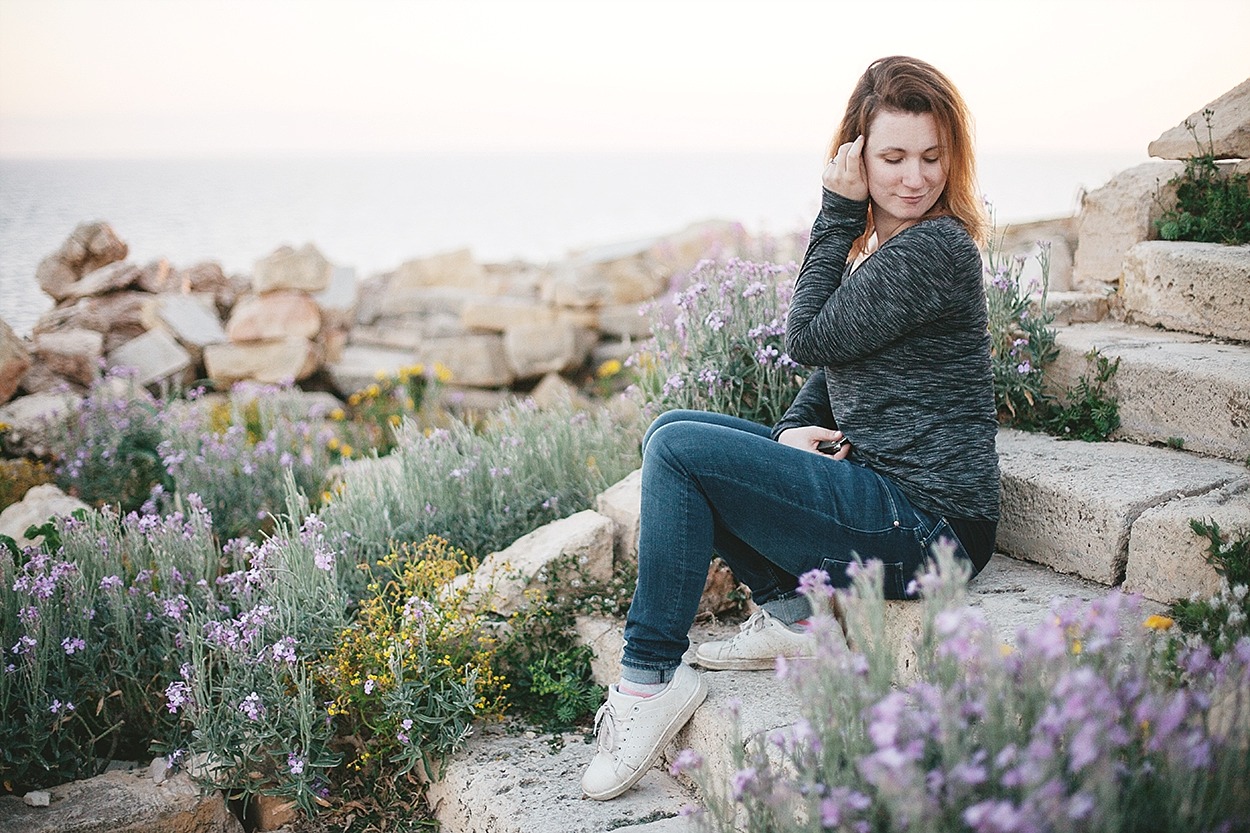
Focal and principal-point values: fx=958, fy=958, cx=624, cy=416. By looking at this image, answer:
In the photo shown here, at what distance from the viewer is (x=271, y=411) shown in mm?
5766

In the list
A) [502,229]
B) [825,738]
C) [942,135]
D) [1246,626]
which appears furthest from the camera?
[502,229]

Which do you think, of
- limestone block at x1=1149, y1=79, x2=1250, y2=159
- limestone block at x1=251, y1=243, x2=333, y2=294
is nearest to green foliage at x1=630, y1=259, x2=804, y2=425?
limestone block at x1=1149, y1=79, x2=1250, y2=159

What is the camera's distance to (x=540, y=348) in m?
7.54

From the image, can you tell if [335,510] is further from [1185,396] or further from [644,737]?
[1185,396]

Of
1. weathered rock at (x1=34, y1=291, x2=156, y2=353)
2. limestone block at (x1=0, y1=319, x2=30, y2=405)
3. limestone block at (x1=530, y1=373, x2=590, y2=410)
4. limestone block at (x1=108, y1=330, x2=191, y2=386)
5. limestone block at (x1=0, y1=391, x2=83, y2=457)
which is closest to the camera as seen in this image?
limestone block at (x1=0, y1=391, x2=83, y2=457)

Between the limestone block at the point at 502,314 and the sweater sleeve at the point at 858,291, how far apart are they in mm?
5343

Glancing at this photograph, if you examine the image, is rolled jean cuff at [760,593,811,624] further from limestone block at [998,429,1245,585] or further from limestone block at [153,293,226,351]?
limestone block at [153,293,226,351]

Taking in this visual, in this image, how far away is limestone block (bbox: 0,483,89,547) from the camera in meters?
3.85

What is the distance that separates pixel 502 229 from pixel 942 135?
2479cm

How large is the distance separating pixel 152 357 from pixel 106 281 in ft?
3.43

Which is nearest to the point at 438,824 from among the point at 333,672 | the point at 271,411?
the point at 333,672

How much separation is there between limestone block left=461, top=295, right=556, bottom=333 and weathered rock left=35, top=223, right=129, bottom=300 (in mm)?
2878

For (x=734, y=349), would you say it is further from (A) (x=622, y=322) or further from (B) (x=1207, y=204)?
(A) (x=622, y=322)

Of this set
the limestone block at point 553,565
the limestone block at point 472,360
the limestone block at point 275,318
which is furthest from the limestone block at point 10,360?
the limestone block at point 553,565
